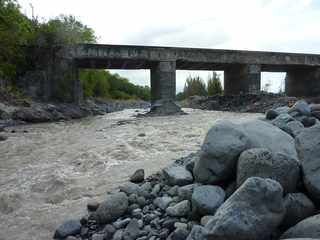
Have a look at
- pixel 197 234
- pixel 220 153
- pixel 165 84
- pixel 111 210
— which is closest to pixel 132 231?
pixel 111 210

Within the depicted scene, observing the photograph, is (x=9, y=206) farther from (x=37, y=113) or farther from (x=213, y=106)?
(x=213, y=106)

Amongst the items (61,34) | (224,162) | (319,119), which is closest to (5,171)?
(224,162)

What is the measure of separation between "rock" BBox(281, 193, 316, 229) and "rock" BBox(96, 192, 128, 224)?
6.35 ft

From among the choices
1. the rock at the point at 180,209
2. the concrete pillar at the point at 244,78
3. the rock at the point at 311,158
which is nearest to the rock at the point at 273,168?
the rock at the point at 311,158

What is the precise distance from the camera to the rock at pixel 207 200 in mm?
3611

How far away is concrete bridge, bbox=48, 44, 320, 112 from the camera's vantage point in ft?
80.7

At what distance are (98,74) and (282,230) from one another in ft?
170

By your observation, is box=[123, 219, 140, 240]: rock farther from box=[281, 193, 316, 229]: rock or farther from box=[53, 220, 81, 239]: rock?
box=[281, 193, 316, 229]: rock

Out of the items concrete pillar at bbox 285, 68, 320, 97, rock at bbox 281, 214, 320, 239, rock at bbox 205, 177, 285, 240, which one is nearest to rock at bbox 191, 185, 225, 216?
rock at bbox 205, 177, 285, 240

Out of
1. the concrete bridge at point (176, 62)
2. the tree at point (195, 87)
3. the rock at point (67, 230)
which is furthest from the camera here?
the tree at point (195, 87)

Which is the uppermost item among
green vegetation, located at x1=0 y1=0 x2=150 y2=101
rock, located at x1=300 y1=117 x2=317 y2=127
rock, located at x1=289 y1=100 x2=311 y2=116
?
green vegetation, located at x1=0 y1=0 x2=150 y2=101

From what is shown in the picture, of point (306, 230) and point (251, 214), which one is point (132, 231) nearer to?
point (251, 214)

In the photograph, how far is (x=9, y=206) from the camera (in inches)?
199

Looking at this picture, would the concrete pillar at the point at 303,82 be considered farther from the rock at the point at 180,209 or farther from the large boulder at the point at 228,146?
the rock at the point at 180,209
